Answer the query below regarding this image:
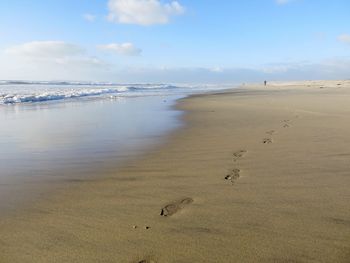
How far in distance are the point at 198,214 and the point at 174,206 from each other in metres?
0.33

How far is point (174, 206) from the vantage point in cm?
348

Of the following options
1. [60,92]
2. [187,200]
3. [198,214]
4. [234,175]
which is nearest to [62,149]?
[234,175]

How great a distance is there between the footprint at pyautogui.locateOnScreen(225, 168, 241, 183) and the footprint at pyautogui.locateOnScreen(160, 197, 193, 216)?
858mm

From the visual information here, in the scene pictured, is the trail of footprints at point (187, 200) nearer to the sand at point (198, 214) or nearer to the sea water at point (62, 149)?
the sand at point (198, 214)

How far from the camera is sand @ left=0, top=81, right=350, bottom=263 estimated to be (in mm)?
2580

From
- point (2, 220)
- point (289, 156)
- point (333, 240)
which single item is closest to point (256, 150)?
point (289, 156)

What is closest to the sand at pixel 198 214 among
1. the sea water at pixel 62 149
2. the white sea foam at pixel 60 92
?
the sea water at pixel 62 149

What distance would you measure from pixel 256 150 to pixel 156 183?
7.82 feet

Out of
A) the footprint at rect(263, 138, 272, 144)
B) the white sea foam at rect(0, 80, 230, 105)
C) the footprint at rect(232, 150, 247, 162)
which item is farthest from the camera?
the white sea foam at rect(0, 80, 230, 105)

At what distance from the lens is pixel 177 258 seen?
8.20 ft

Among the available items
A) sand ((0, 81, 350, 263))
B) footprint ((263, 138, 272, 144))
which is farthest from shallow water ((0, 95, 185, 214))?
footprint ((263, 138, 272, 144))

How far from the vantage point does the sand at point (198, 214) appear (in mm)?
2580

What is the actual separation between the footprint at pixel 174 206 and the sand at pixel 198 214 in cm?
1

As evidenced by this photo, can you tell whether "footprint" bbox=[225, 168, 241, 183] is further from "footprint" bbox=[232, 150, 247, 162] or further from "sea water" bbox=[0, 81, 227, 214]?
"sea water" bbox=[0, 81, 227, 214]
